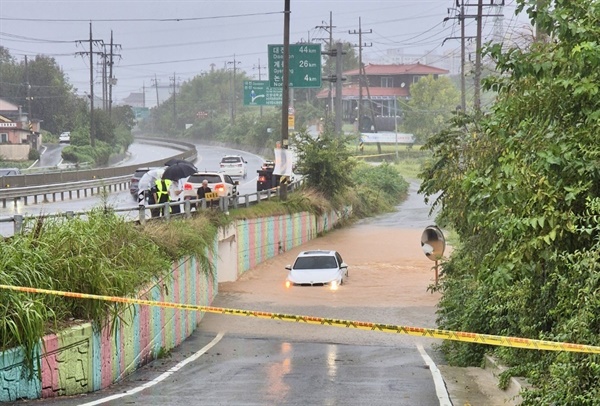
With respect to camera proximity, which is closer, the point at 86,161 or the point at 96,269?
the point at 96,269

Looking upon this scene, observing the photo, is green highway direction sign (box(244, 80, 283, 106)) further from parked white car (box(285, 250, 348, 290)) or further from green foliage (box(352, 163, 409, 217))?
parked white car (box(285, 250, 348, 290))

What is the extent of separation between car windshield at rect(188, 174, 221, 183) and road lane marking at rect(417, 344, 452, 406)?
2075 cm

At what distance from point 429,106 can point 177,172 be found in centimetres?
9379

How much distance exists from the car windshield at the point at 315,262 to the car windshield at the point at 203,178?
7.89 meters

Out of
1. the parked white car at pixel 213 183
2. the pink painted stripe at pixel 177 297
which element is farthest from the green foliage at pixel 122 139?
the pink painted stripe at pixel 177 297

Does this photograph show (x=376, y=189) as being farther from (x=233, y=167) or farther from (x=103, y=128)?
(x=103, y=128)

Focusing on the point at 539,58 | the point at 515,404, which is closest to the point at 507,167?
the point at 539,58

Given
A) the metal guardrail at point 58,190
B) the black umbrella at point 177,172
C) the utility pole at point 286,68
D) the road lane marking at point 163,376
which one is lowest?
the road lane marking at point 163,376

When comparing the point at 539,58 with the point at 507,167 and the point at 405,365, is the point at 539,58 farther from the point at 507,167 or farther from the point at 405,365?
the point at 405,365

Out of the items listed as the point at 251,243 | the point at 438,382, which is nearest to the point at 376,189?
the point at 251,243

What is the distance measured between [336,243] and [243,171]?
904 inches

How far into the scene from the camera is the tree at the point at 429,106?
124062 millimetres

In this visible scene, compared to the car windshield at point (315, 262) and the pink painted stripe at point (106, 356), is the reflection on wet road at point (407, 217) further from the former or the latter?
the pink painted stripe at point (106, 356)

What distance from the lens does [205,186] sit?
3244 cm
